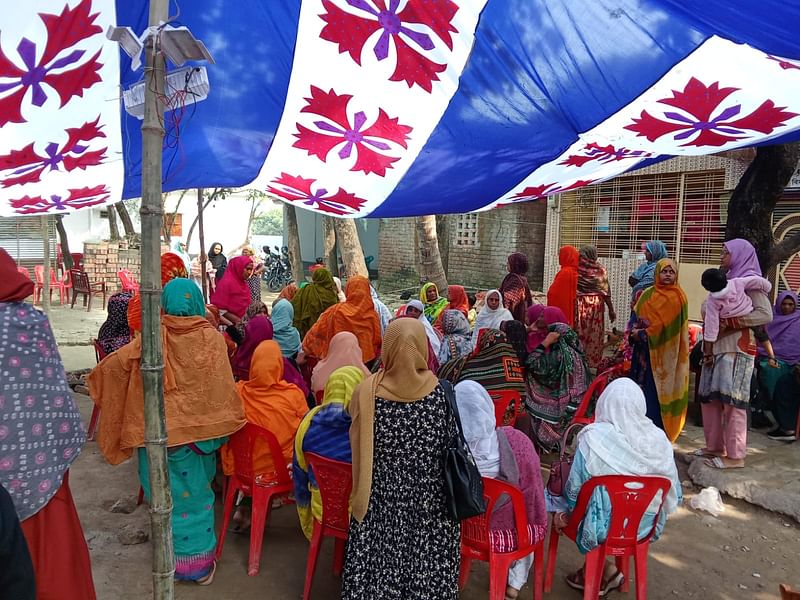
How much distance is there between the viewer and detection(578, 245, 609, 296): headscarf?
6.49 metres

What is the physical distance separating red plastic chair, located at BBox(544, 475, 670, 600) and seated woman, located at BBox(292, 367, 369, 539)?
1033 mm

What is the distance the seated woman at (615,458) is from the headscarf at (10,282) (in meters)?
2.23

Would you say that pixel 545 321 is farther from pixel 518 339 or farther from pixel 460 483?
pixel 460 483

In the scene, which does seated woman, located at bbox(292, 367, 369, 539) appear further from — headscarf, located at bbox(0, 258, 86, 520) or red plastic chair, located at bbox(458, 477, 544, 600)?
headscarf, located at bbox(0, 258, 86, 520)

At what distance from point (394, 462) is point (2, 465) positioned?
128 cm

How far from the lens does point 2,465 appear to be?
1841 millimetres

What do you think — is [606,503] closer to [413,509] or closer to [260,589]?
[413,509]

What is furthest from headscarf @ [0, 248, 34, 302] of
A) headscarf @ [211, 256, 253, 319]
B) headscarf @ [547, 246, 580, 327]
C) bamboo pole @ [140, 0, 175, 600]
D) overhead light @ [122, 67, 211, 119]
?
headscarf @ [547, 246, 580, 327]

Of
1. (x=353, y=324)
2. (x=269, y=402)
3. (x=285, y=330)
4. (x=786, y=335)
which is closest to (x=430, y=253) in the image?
(x=353, y=324)

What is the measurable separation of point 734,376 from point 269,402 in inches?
130

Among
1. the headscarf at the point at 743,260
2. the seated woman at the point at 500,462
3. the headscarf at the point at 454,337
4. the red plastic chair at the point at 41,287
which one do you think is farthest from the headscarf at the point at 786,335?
the red plastic chair at the point at 41,287

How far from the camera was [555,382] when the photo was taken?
4.35 metres

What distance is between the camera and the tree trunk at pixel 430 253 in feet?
22.7

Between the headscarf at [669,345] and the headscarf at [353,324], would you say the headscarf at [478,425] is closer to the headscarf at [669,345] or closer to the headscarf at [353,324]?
the headscarf at [353,324]
